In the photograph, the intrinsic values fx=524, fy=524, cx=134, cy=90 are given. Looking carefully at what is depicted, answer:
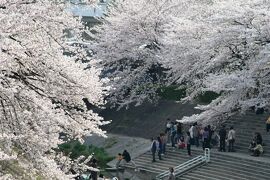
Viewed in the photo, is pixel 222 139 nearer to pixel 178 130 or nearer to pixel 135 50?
pixel 178 130

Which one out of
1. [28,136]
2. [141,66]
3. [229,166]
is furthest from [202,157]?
[28,136]

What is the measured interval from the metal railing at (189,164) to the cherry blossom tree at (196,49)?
2023 millimetres

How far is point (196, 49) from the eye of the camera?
26.5 meters

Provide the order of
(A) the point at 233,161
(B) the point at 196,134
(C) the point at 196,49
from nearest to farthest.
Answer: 1. (A) the point at 233,161
2. (B) the point at 196,134
3. (C) the point at 196,49

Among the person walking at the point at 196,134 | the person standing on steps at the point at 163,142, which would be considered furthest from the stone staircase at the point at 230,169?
the person standing on steps at the point at 163,142

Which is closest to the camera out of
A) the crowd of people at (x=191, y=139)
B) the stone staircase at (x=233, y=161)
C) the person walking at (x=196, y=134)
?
the stone staircase at (x=233, y=161)

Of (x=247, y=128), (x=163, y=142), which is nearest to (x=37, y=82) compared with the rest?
(x=163, y=142)

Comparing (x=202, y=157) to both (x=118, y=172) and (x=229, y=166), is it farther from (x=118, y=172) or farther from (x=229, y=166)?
(x=118, y=172)

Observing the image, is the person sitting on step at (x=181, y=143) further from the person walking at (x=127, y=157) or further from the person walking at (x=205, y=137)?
the person walking at (x=127, y=157)

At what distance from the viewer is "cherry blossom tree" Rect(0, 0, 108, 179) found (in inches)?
348

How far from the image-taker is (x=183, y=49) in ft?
96.3

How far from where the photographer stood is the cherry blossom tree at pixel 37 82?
348 inches

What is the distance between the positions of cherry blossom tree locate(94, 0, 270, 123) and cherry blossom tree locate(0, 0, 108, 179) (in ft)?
35.5

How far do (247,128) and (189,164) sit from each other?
4.26 metres
